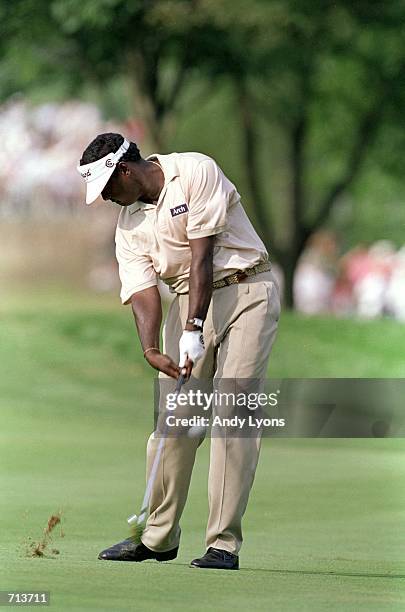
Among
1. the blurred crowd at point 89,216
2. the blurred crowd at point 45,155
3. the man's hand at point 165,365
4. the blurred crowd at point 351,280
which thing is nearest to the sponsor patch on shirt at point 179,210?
the man's hand at point 165,365

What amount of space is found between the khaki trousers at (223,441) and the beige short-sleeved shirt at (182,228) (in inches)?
4.5

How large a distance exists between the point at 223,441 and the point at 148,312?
62 centimetres

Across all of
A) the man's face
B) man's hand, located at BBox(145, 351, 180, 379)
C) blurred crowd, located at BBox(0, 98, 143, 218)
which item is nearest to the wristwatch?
man's hand, located at BBox(145, 351, 180, 379)

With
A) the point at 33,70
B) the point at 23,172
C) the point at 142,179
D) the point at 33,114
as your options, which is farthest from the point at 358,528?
the point at 23,172

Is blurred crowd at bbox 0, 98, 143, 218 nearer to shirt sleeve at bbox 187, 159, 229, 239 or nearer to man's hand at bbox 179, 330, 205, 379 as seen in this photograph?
shirt sleeve at bbox 187, 159, 229, 239

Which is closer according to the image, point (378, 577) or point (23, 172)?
point (378, 577)

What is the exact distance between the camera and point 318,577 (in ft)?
19.3

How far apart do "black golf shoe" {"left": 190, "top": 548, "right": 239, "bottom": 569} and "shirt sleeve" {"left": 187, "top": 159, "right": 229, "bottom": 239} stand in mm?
1193

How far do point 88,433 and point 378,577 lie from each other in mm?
7717

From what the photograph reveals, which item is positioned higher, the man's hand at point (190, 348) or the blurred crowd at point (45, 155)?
the man's hand at point (190, 348)

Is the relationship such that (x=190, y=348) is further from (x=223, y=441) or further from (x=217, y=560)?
(x=217, y=560)

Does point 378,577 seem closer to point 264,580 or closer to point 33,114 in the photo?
point 264,580

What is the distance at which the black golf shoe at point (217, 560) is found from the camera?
237 inches
